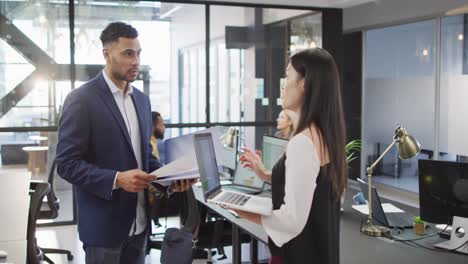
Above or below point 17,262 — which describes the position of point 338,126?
above

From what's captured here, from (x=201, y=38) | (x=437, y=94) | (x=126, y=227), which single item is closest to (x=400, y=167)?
(x=437, y=94)

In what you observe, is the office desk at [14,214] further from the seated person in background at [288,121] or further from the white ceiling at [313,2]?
the white ceiling at [313,2]

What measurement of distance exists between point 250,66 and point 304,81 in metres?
5.18

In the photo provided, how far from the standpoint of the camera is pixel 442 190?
2.78 m

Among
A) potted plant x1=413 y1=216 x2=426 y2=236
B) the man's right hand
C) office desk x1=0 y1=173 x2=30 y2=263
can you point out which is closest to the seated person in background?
the man's right hand

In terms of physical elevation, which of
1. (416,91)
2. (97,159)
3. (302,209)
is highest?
(416,91)

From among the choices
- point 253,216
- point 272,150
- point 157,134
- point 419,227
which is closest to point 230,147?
point 272,150

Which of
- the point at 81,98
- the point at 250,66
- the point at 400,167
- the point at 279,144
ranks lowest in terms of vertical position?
the point at 400,167

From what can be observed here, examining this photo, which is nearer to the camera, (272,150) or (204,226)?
(272,150)

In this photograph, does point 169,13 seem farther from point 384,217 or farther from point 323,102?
point 323,102

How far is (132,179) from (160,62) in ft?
14.7

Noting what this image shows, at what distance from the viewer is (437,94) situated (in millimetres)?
6719

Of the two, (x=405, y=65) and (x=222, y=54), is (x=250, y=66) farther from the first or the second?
(x=405, y=65)

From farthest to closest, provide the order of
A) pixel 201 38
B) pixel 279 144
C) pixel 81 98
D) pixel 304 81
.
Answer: pixel 201 38 → pixel 279 144 → pixel 81 98 → pixel 304 81
